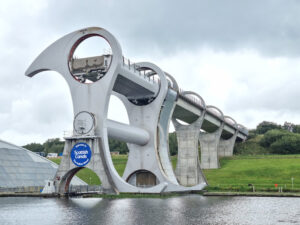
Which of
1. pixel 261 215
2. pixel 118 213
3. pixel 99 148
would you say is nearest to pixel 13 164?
pixel 99 148

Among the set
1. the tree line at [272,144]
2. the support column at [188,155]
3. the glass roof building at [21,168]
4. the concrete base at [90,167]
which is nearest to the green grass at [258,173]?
the support column at [188,155]

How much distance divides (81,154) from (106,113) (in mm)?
5459

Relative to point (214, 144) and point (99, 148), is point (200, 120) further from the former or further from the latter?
point (99, 148)

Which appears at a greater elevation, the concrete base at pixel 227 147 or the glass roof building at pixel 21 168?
the concrete base at pixel 227 147

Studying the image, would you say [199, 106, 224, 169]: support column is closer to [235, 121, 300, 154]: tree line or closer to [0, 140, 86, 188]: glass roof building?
[235, 121, 300, 154]: tree line

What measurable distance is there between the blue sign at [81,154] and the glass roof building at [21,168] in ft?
48.6

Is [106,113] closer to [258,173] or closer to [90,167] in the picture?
[90,167]

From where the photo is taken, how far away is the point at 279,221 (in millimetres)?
23625

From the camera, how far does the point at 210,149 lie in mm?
95000

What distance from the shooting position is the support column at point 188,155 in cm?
7106

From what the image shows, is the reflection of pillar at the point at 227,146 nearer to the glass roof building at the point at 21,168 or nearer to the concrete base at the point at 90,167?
the glass roof building at the point at 21,168

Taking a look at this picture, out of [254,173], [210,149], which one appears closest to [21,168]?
[254,173]

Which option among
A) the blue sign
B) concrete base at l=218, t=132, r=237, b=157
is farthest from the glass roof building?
concrete base at l=218, t=132, r=237, b=157

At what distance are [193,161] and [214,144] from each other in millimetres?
23958
